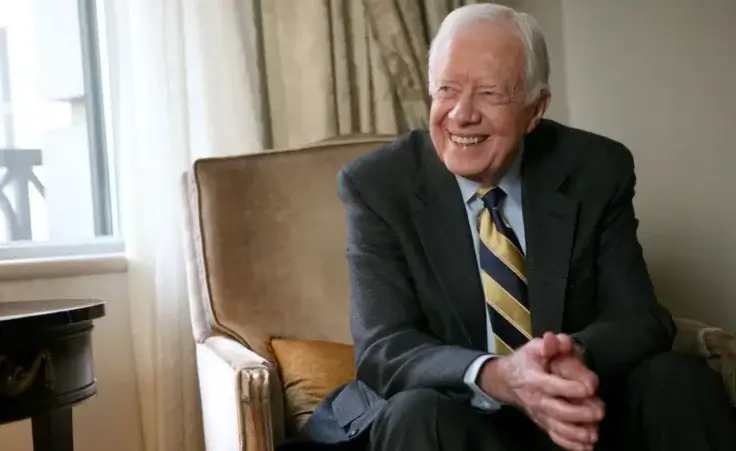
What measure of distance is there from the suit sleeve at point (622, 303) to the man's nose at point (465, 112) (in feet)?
0.88

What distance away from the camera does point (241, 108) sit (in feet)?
6.64

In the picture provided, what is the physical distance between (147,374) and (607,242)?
1.03 meters

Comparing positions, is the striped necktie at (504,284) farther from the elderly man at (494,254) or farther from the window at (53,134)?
the window at (53,134)

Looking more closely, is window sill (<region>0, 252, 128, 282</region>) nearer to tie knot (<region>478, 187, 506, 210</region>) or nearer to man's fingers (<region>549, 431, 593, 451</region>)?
tie knot (<region>478, 187, 506, 210</region>)

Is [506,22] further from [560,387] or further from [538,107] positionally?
[560,387]

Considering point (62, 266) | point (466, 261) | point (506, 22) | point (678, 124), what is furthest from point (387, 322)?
point (678, 124)

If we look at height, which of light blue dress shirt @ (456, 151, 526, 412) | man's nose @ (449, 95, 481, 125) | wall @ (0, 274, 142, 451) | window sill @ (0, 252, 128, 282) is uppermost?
man's nose @ (449, 95, 481, 125)

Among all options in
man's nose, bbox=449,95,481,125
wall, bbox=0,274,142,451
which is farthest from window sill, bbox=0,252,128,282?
man's nose, bbox=449,95,481,125

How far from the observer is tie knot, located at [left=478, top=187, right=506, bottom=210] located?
1.45m

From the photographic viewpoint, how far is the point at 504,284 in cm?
141

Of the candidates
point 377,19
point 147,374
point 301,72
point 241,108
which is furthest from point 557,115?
Result: point 147,374

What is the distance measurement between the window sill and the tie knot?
89cm

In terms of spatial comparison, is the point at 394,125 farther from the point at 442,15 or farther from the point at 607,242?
the point at 607,242

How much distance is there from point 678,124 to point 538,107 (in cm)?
72
